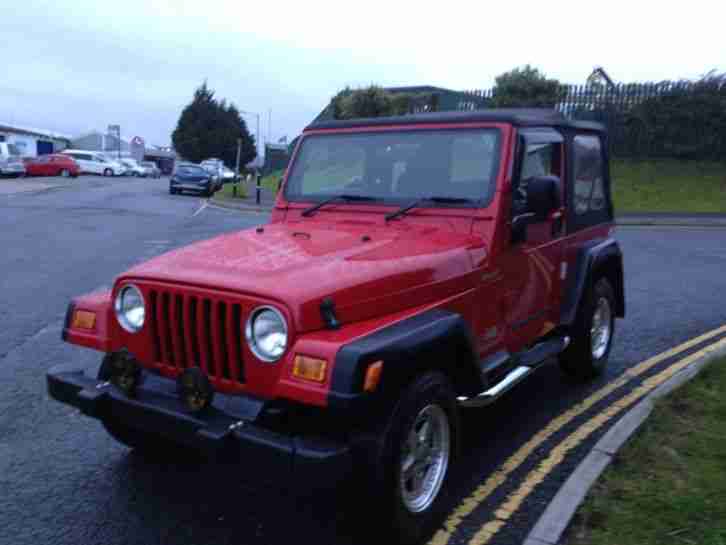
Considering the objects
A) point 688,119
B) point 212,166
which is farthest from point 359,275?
point 212,166

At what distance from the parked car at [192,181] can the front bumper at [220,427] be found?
29.4 m

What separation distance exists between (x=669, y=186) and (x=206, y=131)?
57091mm

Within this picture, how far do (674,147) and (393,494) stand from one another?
23777 millimetres

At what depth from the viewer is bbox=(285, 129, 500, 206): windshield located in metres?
4.44

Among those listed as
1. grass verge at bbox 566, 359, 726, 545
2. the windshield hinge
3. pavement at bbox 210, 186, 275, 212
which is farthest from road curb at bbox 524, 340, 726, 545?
pavement at bbox 210, 186, 275, 212

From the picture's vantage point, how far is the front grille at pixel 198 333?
325 cm

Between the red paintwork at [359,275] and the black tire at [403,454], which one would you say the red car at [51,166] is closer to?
the red paintwork at [359,275]

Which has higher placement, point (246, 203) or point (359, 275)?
point (359, 275)

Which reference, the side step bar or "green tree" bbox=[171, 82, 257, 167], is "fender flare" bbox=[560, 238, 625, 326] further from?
"green tree" bbox=[171, 82, 257, 167]

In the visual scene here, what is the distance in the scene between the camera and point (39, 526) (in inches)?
139

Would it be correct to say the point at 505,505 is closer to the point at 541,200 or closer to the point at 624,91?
the point at 541,200

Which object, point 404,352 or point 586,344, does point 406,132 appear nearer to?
Answer: point 404,352

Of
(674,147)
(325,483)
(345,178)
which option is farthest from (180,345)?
(674,147)

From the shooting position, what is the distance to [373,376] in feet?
9.89
